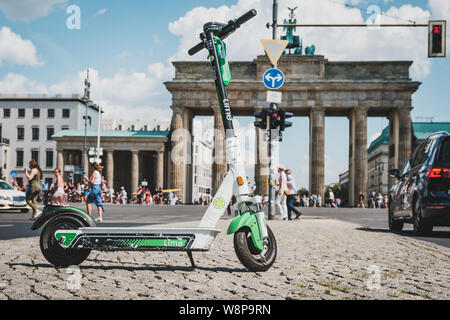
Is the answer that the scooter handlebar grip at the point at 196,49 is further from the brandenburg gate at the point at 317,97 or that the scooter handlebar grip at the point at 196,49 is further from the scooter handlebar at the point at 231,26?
the brandenburg gate at the point at 317,97

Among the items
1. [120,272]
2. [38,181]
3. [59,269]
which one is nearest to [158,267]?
[120,272]

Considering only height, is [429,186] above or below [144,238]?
above

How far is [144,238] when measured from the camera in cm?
551

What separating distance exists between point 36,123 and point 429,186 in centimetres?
8854

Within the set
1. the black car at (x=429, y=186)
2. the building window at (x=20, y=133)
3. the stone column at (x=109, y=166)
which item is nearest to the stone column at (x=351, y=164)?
the stone column at (x=109, y=166)

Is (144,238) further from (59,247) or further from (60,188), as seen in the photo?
(60,188)

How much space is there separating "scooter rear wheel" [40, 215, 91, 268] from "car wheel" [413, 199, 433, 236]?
8037 millimetres

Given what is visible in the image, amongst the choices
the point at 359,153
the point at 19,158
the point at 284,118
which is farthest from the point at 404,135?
the point at 19,158

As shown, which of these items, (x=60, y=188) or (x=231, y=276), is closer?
(x=231, y=276)

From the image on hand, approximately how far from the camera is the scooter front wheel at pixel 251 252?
18.2 feet

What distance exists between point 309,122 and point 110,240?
6369 centimetres

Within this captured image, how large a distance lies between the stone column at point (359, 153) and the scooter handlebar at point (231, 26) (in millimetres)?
59418

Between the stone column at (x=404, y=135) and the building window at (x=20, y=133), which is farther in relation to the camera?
the building window at (x=20, y=133)
